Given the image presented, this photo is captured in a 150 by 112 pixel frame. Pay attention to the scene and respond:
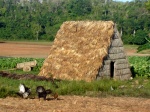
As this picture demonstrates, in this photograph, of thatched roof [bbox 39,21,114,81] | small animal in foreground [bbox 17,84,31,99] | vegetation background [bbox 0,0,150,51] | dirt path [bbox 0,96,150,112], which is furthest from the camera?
vegetation background [bbox 0,0,150,51]

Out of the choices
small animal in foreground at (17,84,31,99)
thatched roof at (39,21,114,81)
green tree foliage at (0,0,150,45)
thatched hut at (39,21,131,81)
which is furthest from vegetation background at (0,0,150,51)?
small animal in foreground at (17,84,31,99)

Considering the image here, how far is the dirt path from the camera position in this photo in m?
8.95

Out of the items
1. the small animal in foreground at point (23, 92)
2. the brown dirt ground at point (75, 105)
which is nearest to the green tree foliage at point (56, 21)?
the brown dirt ground at point (75, 105)

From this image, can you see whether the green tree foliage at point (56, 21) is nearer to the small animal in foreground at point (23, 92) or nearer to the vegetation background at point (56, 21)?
the vegetation background at point (56, 21)

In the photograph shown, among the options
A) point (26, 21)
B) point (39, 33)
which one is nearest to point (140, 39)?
point (39, 33)

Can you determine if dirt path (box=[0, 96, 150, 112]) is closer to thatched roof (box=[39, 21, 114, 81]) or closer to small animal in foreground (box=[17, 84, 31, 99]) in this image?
small animal in foreground (box=[17, 84, 31, 99])

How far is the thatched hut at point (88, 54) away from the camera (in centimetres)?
1908

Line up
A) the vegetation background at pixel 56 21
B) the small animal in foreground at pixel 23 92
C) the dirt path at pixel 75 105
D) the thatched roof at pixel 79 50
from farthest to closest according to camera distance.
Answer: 1. the vegetation background at pixel 56 21
2. the thatched roof at pixel 79 50
3. the small animal in foreground at pixel 23 92
4. the dirt path at pixel 75 105

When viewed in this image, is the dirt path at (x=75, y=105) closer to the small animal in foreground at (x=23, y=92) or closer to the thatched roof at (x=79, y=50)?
→ the small animal in foreground at (x=23, y=92)

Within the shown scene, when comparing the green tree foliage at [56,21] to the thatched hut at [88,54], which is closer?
the thatched hut at [88,54]

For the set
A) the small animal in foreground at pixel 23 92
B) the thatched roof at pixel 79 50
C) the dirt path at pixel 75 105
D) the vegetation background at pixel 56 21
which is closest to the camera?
the dirt path at pixel 75 105

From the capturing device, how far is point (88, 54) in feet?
64.7

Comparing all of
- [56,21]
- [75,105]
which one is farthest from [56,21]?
[75,105]

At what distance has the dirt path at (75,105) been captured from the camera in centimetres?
895
